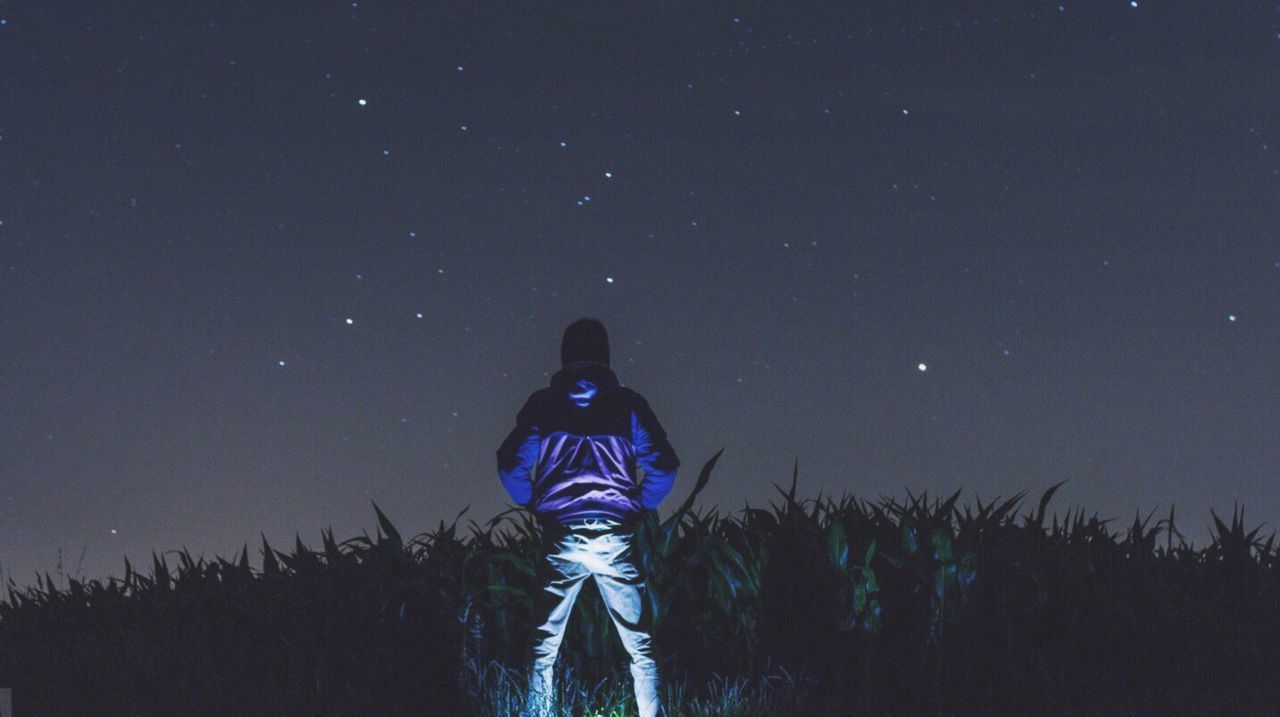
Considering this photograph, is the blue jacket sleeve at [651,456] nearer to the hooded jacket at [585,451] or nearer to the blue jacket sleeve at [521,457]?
the hooded jacket at [585,451]

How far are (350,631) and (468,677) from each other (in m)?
1.15

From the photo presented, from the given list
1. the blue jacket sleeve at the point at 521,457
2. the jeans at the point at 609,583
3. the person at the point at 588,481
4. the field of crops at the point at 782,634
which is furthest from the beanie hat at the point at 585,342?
the field of crops at the point at 782,634

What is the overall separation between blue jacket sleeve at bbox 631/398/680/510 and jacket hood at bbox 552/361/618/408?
21cm

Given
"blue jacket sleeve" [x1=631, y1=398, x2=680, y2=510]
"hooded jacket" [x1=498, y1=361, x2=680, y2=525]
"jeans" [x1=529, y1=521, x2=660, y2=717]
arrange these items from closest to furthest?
"jeans" [x1=529, y1=521, x2=660, y2=717] < "hooded jacket" [x1=498, y1=361, x2=680, y2=525] < "blue jacket sleeve" [x1=631, y1=398, x2=680, y2=510]

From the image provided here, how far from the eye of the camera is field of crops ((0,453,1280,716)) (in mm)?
8523

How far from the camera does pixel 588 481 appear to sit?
281 inches

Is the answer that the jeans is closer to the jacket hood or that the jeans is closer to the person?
the person

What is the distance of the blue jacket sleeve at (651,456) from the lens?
7281 mm

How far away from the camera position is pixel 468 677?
346 inches

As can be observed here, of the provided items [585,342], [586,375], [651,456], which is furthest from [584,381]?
[651,456]

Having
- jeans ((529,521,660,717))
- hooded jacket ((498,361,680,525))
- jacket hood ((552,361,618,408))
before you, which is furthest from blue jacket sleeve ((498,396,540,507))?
jeans ((529,521,660,717))

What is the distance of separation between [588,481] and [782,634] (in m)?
2.46

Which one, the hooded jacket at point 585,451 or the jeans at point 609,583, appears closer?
the jeans at point 609,583

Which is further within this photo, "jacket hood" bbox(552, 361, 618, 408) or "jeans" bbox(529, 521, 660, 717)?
"jacket hood" bbox(552, 361, 618, 408)
